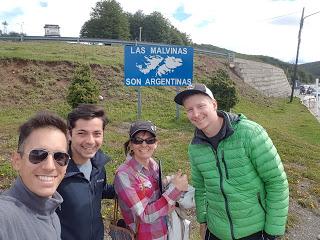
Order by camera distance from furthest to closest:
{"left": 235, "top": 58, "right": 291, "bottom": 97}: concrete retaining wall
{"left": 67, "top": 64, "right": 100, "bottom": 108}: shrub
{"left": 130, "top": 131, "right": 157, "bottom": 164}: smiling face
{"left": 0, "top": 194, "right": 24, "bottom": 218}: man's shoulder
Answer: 1. {"left": 235, "top": 58, "right": 291, "bottom": 97}: concrete retaining wall
2. {"left": 67, "top": 64, "right": 100, "bottom": 108}: shrub
3. {"left": 130, "top": 131, "right": 157, "bottom": 164}: smiling face
4. {"left": 0, "top": 194, "right": 24, "bottom": 218}: man's shoulder

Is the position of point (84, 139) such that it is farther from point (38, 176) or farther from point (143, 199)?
point (38, 176)

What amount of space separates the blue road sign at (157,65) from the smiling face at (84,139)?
29.3 feet

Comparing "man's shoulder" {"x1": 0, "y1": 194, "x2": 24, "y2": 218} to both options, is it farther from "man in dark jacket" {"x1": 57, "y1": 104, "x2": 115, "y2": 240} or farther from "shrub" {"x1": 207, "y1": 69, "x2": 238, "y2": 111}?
"shrub" {"x1": 207, "y1": 69, "x2": 238, "y2": 111}

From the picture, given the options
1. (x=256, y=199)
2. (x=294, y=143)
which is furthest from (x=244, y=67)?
(x=256, y=199)

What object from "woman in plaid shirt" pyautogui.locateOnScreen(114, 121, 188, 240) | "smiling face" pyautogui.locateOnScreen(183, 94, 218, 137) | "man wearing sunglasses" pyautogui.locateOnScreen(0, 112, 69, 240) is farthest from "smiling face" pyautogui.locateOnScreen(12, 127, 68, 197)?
"smiling face" pyautogui.locateOnScreen(183, 94, 218, 137)

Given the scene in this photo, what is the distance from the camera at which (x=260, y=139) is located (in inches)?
116

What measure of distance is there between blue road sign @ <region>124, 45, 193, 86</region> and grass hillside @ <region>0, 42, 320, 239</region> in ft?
6.03

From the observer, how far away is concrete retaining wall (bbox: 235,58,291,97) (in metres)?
32.5

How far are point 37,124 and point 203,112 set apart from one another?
1461 millimetres

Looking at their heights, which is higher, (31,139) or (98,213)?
(31,139)

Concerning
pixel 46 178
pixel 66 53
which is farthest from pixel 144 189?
pixel 66 53

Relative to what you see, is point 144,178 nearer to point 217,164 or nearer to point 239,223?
point 217,164

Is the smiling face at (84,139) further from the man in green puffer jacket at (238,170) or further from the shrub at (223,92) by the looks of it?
the shrub at (223,92)

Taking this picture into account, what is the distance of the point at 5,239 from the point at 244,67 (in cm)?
3311
